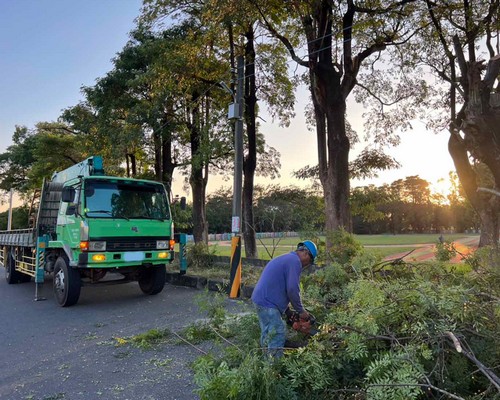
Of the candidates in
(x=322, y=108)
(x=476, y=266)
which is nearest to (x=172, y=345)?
(x=476, y=266)

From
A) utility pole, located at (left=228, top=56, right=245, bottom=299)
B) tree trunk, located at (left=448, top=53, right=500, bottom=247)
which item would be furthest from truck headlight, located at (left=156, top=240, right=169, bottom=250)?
tree trunk, located at (left=448, top=53, right=500, bottom=247)

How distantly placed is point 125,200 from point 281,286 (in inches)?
242

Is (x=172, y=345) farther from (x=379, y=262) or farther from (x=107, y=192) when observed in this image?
(x=107, y=192)

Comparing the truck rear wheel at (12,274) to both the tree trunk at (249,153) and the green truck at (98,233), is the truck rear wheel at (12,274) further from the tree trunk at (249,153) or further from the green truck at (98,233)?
the tree trunk at (249,153)

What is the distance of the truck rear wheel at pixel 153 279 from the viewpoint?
10.5m

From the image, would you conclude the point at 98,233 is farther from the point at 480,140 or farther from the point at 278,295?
the point at 480,140

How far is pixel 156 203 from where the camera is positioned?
10203 mm

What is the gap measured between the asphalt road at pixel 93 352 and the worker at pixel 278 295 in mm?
1088

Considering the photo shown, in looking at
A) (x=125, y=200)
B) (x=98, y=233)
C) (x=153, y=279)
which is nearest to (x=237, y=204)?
(x=125, y=200)

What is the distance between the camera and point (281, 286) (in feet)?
14.4

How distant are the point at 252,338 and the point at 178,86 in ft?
37.7

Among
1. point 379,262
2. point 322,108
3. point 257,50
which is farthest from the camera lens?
point 257,50

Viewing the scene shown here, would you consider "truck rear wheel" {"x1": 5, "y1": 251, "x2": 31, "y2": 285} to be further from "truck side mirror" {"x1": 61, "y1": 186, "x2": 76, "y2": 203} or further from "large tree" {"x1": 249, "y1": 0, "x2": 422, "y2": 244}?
"large tree" {"x1": 249, "y1": 0, "x2": 422, "y2": 244}

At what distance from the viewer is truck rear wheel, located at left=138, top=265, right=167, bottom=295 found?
10516 millimetres
